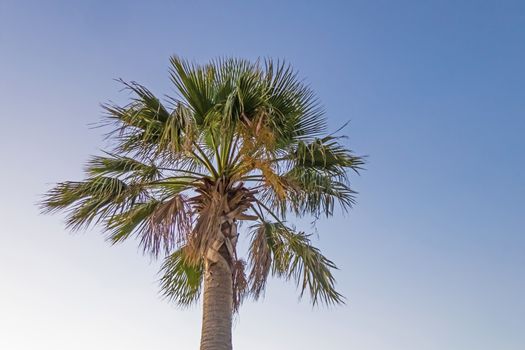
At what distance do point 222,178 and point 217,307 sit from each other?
178 centimetres

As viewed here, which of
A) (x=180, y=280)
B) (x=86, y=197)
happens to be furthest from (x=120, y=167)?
(x=180, y=280)

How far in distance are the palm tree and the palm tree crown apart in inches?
0.6

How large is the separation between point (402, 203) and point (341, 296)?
6690 mm

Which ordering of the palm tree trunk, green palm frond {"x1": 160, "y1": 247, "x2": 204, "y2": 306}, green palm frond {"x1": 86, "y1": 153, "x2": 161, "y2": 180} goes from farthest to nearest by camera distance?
1. green palm frond {"x1": 160, "y1": 247, "x2": 204, "y2": 306}
2. green palm frond {"x1": 86, "y1": 153, "x2": 161, "y2": 180}
3. the palm tree trunk

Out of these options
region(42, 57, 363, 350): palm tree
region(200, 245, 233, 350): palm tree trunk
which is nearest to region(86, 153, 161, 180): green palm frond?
region(42, 57, 363, 350): palm tree

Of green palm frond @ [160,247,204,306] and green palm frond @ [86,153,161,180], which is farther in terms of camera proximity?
green palm frond @ [160,247,204,306]

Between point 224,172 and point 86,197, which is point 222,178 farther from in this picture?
point 86,197

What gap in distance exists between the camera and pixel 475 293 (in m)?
15.0

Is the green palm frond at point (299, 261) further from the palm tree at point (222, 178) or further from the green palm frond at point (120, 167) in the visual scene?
the green palm frond at point (120, 167)

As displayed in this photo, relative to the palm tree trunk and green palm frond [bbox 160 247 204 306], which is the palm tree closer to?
the palm tree trunk

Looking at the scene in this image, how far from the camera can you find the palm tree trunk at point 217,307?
659 cm

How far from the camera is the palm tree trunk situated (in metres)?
6.59

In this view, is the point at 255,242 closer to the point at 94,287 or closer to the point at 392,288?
the point at 94,287

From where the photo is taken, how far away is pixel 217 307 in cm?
683
